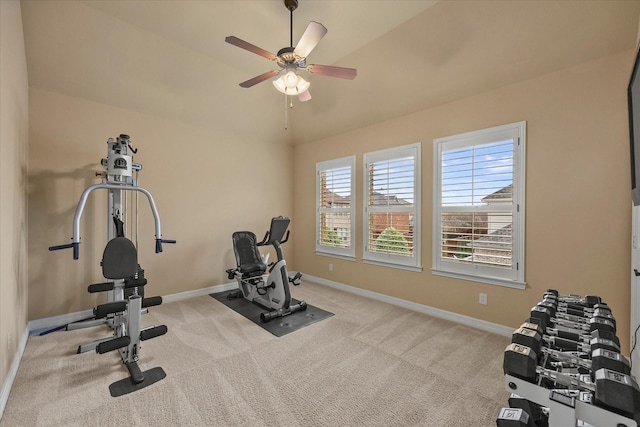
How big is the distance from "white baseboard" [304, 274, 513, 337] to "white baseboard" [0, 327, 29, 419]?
384cm

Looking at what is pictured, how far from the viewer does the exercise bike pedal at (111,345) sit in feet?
6.88

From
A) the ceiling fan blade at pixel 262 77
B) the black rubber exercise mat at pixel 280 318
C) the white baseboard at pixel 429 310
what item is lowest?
the black rubber exercise mat at pixel 280 318

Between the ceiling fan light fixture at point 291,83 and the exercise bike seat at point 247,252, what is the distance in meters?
2.62

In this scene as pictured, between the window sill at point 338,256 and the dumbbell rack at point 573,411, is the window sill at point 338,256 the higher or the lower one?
the lower one

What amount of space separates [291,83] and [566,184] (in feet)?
9.34

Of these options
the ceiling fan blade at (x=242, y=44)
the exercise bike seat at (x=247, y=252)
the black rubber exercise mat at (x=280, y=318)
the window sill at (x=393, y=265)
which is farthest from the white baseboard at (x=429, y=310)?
the ceiling fan blade at (x=242, y=44)

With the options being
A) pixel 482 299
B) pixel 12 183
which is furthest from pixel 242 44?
pixel 482 299

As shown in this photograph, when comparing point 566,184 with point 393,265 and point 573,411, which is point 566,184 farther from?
point 573,411

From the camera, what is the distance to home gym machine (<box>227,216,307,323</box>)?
11.7ft

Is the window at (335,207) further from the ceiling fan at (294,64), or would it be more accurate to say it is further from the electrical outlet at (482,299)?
the ceiling fan at (294,64)

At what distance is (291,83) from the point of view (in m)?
2.61

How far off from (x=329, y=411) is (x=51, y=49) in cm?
442

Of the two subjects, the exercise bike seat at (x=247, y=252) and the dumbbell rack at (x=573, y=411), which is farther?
the exercise bike seat at (x=247, y=252)

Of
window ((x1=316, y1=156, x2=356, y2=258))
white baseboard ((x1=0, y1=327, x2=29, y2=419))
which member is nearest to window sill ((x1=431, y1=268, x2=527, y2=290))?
window ((x1=316, y1=156, x2=356, y2=258))
